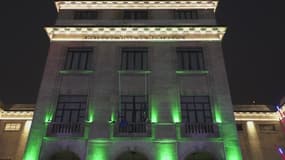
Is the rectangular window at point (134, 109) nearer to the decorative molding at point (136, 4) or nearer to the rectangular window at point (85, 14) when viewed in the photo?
the rectangular window at point (85, 14)

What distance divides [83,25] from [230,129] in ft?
57.6

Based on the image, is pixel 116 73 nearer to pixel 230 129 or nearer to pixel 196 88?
pixel 196 88

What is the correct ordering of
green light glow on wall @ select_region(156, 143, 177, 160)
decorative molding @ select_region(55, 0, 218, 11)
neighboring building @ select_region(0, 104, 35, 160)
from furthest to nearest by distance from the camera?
1. neighboring building @ select_region(0, 104, 35, 160)
2. decorative molding @ select_region(55, 0, 218, 11)
3. green light glow on wall @ select_region(156, 143, 177, 160)

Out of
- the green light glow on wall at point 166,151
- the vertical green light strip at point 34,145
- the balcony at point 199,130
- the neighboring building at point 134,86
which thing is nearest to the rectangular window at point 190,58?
the neighboring building at point 134,86

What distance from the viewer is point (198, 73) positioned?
27.3 meters

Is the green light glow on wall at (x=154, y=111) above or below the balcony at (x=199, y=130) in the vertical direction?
above

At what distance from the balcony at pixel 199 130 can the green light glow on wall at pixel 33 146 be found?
11692mm

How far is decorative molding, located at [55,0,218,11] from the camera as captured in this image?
32.0 metres

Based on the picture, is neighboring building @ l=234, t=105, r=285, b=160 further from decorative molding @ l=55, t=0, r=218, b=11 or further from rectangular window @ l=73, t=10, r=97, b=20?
rectangular window @ l=73, t=10, r=97, b=20

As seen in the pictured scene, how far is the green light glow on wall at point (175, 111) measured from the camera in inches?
977

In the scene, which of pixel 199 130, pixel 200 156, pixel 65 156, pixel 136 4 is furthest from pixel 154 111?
pixel 136 4

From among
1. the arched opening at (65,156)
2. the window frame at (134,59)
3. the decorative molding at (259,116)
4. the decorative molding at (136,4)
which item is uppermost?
the decorative molding at (136,4)

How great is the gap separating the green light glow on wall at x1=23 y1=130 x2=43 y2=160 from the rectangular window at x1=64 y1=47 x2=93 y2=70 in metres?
6.96

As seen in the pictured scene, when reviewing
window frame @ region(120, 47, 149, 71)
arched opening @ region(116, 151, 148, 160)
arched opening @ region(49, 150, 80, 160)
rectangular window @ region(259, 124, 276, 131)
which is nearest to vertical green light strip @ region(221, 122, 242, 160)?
arched opening @ region(116, 151, 148, 160)
